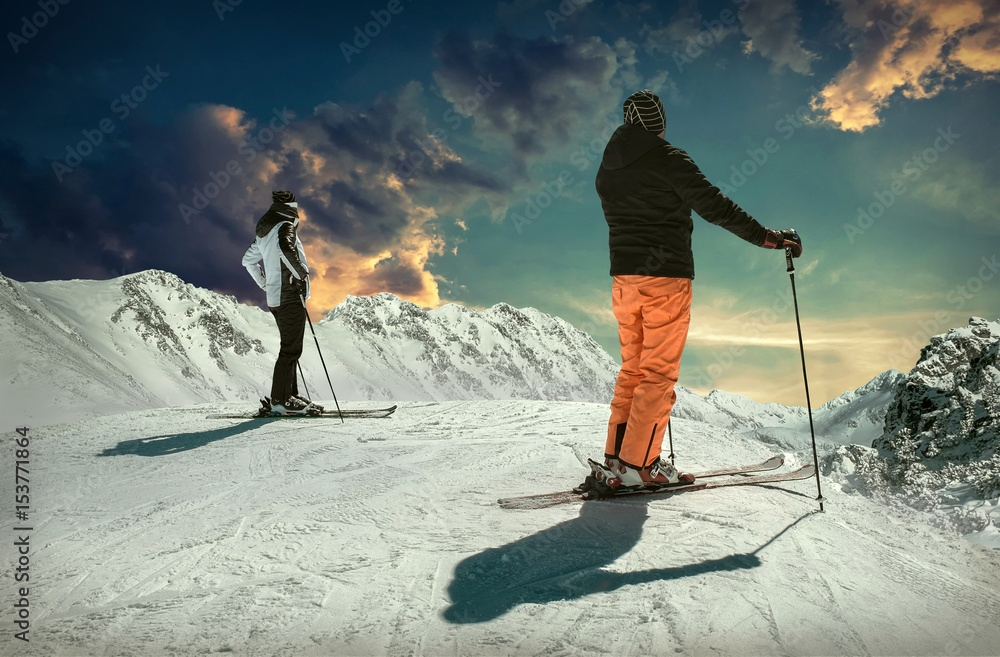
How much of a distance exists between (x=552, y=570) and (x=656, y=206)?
8.25 feet

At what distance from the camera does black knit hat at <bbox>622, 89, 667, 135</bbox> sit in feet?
12.5

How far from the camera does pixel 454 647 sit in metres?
1.81

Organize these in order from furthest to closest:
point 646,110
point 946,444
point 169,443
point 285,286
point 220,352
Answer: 1. point 220,352
2. point 285,286
3. point 169,443
4. point 946,444
5. point 646,110

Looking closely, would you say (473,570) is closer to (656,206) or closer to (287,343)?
(656,206)

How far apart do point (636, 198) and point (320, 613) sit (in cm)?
315

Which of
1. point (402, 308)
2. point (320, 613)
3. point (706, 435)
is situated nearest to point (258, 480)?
point (320, 613)

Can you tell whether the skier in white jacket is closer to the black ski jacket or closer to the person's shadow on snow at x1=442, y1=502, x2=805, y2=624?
the black ski jacket

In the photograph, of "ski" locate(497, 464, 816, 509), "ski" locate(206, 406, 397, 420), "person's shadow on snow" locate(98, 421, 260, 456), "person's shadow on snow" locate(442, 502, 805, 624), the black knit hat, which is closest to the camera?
"person's shadow on snow" locate(442, 502, 805, 624)

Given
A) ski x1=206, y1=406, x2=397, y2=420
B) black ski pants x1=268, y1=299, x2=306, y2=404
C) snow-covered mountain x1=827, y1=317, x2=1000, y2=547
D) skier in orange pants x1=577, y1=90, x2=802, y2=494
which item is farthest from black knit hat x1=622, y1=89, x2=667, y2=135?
black ski pants x1=268, y1=299, x2=306, y2=404

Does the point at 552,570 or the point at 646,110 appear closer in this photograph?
the point at 552,570

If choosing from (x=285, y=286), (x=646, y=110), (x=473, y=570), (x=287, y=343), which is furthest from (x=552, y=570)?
(x=285, y=286)

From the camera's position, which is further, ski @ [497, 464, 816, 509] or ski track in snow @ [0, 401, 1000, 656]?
ski @ [497, 464, 816, 509]

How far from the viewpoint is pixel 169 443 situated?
5973 mm

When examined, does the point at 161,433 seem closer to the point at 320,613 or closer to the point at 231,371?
the point at 320,613
